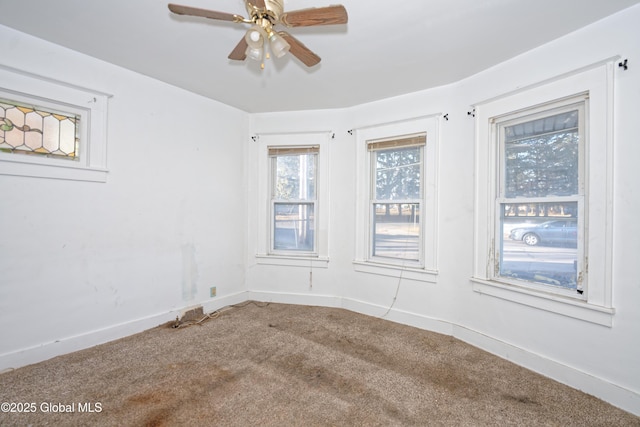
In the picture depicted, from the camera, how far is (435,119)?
2990mm

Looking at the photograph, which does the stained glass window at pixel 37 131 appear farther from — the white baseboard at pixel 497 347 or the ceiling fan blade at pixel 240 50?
the white baseboard at pixel 497 347

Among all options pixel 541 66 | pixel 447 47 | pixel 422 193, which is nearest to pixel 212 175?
pixel 422 193

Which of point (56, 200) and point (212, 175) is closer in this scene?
point (56, 200)

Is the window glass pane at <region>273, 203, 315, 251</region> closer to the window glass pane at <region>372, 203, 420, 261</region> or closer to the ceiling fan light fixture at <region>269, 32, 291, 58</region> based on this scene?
the window glass pane at <region>372, 203, 420, 261</region>

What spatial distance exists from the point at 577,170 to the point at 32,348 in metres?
4.41

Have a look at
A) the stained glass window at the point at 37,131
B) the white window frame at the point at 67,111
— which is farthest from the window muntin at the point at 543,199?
the stained glass window at the point at 37,131

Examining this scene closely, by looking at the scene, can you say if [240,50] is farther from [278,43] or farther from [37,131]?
[37,131]

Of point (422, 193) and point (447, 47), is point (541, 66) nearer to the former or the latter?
point (447, 47)

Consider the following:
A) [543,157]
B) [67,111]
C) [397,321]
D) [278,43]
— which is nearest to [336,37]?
[278,43]

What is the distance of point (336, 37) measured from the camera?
2.19m

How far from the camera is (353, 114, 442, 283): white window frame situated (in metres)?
3.00

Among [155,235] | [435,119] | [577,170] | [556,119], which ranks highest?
[435,119]

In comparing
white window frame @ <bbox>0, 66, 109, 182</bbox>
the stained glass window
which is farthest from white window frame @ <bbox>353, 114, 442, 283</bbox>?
the stained glass window

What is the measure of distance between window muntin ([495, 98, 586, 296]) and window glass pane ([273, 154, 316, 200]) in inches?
83.6
